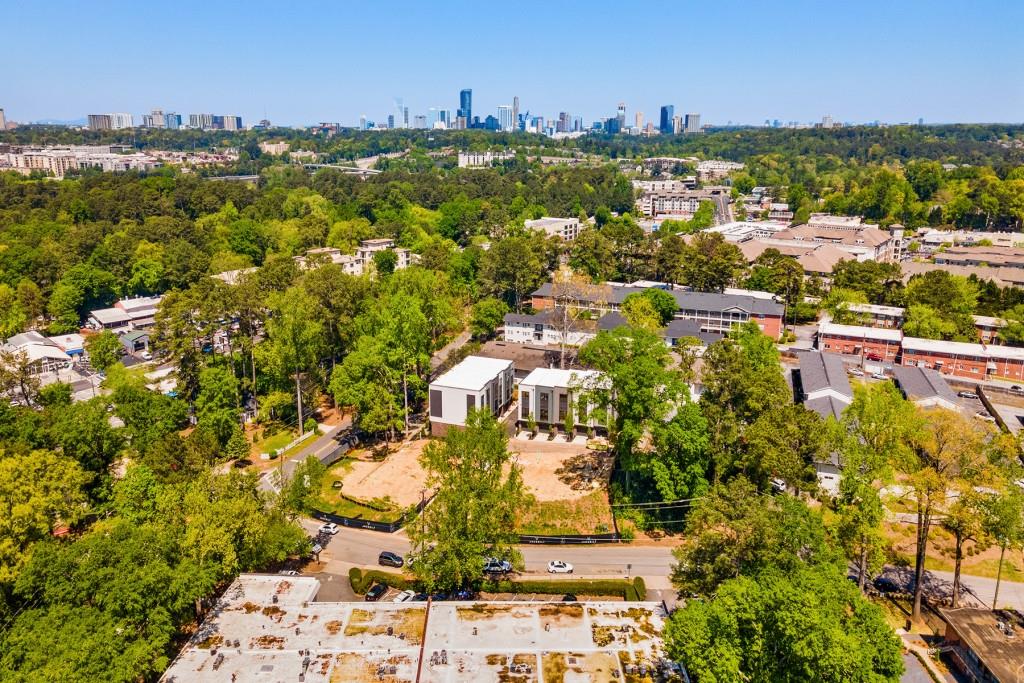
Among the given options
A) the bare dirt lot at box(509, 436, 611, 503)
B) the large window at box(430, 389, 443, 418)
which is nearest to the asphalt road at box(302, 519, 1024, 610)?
the bare dirt lot at box(509, 436, 611, 503)

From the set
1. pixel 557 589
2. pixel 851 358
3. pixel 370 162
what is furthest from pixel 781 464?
pixel 370 162

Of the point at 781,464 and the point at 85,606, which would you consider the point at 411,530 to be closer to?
the point at 85,606

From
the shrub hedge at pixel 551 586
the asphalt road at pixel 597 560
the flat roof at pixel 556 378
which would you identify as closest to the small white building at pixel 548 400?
the flat roof at pixel 556 378

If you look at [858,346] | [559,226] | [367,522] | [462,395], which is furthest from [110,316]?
[858,346]

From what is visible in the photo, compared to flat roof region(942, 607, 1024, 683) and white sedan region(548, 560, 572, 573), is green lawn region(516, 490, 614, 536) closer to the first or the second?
white sedan region(548, 560, 572, 573)

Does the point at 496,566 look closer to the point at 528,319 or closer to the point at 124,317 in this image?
the point at 528,319

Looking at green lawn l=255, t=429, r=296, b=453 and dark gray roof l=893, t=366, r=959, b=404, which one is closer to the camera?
green lawn l=255, t=429, r=296, b=453
